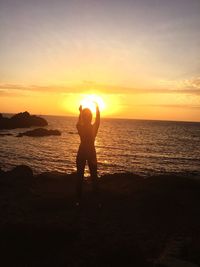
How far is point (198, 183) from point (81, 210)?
6.08 meters

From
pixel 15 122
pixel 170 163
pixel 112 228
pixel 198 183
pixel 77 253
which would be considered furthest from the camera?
pixel 15 122

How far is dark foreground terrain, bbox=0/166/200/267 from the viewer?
6398 millimetres

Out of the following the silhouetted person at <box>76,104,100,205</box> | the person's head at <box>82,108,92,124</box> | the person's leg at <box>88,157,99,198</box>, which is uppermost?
the person's head at <box>82,108,92,124</box>

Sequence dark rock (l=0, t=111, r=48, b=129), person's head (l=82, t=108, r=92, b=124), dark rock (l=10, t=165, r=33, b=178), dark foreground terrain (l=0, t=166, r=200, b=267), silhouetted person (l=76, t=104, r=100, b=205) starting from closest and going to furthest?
dark foreground terrain (l=0, t=166, r=200, b=267)
person's head (l=82, t=108, r=92, b=124)
silhouetted person (l=76, t=104, r=100, b=205)
dark rock (l=10, t=165, r=33, b=178)
dark rock (l=0, t=111, r=48, b=129)

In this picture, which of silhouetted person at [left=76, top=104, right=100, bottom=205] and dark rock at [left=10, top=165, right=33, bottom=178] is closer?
silhouetted person at [left=76, top=104, right=100, bottom=205]

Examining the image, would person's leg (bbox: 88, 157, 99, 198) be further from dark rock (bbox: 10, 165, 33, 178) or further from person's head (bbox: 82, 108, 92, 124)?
dark rock (bbox: 10, 165, 33, 178)

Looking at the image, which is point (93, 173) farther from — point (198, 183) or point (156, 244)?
point (198, 183)

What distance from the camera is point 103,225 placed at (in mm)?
8445

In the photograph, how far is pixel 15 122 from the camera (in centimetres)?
11812

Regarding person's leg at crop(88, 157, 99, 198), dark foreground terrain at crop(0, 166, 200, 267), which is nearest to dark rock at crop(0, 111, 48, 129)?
dark foreground terrain at crop(0, 166, 200, 267)

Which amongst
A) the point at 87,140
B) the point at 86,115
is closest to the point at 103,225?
the point at 87,140

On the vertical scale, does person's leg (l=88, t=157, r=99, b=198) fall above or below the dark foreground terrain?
above

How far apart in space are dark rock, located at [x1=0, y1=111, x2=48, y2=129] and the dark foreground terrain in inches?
4077

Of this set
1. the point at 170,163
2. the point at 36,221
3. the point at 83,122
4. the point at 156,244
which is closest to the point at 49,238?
the point at 36,221
